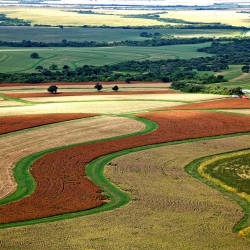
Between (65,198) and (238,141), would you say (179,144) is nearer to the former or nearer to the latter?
(238,141)

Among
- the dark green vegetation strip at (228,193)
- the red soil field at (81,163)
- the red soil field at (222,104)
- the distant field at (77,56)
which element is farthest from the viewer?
the distant field at (77,56)

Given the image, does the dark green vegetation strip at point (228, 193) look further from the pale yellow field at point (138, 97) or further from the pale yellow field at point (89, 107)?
the pale yellow field at point (138, 97)

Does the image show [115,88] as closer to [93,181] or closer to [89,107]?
[89,107]

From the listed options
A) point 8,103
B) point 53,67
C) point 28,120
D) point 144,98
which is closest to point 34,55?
point 53,67

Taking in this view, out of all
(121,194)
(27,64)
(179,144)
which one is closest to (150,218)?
(121,194)

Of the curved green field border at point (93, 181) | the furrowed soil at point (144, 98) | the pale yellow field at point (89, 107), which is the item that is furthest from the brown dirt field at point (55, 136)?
the furrowed soil at point (144, 98)

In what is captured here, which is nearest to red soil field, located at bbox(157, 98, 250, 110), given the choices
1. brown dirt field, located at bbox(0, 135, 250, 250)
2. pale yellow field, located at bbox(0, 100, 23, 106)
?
pale yellow field, located at bbox(0, 100, 23, 106)
